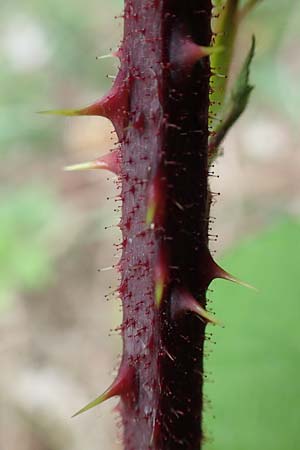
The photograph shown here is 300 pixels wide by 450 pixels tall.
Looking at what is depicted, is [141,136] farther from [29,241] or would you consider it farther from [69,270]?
[69,270]

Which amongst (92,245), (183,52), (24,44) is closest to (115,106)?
(183,52)

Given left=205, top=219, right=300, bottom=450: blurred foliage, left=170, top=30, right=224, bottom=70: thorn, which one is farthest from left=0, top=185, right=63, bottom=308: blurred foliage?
left=170, top=30, right=224, bottom=70: thorn

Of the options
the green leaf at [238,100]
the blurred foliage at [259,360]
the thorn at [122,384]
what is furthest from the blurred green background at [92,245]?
the thorn at [122,384]

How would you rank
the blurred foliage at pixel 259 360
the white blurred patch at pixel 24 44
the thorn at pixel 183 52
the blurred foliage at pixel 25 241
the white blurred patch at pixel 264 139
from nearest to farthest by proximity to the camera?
1. the thorn at pixel 183 52
2. the blurred foliage at pixel 259 360
3. the blurred foliage at pixel 25 241
4. the white blurred patch at pixel 264 139
5. the white blurred patch at pixel 24 44

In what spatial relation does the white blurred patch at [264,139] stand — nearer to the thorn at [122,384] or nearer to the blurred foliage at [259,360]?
the blurred foliage at [259,360]

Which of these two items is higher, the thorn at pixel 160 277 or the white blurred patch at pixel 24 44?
the thorn at pixel 160 277

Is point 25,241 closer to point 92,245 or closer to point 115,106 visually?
point 92,245

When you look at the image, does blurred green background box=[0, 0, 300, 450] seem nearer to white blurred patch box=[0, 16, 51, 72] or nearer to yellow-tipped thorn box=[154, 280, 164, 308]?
white blurred patch box=[0, 16, 51, 72]
